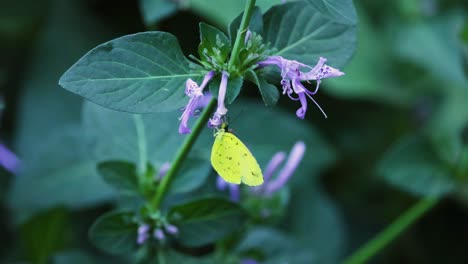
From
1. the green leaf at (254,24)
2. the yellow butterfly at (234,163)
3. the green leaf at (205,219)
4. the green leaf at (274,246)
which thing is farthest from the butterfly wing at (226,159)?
the green leaf at (274,246)

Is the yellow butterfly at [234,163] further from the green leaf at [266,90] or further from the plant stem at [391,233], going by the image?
the plant stem at [391,233]

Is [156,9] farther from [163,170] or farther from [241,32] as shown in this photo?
[241,32]

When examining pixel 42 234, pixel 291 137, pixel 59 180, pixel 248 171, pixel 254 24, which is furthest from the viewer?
pixel 291 137

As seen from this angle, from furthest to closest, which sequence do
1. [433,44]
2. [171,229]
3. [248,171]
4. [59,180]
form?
[433,44], [59,180], [171,229], [248,171]

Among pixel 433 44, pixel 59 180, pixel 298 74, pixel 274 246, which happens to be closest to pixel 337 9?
pixel 298 74

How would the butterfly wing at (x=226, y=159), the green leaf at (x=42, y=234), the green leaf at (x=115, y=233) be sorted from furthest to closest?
the green leaf at (x=42, y=234), the green leaf at (x=115, y=233), the butterfly wing at (x=226, y=159)

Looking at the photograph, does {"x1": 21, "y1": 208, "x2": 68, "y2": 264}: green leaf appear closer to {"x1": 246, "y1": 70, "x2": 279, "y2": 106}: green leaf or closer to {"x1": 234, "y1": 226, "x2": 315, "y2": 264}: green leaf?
{"x1": 234, "y1": 226, "x2": 315, "y2": 264}: green leaf
